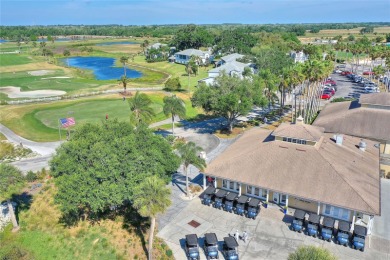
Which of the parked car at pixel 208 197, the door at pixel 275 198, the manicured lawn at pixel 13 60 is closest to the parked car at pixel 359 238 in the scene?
the door at pixel 275 198

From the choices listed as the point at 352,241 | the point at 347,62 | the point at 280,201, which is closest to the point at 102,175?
the point at 280,201

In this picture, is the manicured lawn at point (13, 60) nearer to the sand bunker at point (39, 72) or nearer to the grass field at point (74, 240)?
the sand bunker at point (39, 72)

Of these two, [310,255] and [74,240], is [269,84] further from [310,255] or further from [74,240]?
[310,255]

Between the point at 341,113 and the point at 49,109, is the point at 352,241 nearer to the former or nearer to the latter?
the point at 341,113

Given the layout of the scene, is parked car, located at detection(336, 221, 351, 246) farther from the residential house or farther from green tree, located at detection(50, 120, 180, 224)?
the residential house

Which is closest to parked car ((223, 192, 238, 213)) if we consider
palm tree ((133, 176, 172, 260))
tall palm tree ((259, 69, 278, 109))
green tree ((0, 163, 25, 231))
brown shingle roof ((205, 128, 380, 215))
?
brown shingle roof ((205, 128, 380, 215))

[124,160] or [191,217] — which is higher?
[124,160]
